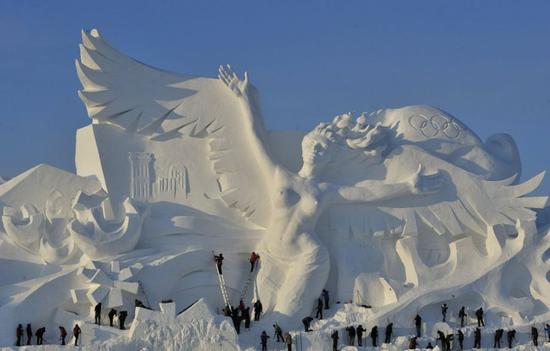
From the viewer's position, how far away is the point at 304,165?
2322 centimetres

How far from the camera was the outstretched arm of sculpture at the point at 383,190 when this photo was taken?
23.2 metres

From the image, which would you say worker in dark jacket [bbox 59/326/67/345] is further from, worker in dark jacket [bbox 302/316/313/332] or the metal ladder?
worker in dark jacket [bbox 302/316/313/332]

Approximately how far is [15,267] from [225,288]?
12.4ft

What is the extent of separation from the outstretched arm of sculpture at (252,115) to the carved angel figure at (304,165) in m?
0.02

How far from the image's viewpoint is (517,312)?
2291 cm

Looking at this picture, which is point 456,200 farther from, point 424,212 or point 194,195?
point 194,195

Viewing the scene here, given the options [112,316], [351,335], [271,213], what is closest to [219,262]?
[271,213]

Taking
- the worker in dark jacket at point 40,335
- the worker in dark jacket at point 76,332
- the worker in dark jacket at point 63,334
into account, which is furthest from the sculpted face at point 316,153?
the worker in dark jacket at point 40,335

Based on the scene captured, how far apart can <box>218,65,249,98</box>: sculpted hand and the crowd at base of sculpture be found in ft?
0.14

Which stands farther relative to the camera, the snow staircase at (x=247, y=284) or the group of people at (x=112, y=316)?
the snow staircase at (x=247, y=284)

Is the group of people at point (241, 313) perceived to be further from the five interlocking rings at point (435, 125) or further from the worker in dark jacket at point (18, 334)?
the five interlocking rings at point (435, 125)

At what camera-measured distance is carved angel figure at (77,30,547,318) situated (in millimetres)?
22984

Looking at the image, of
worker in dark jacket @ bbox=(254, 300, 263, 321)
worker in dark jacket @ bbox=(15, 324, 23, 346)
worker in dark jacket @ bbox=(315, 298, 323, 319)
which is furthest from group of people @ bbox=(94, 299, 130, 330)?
worker in dark jacket @ bbox=(315, 298, 323, 319)

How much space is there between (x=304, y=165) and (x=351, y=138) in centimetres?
105
